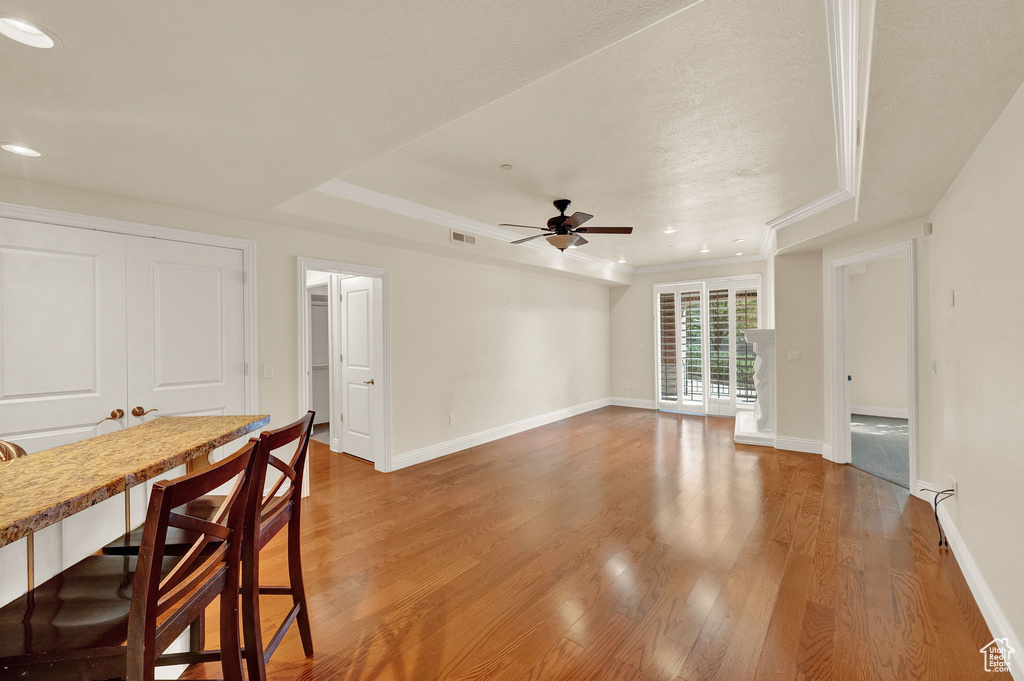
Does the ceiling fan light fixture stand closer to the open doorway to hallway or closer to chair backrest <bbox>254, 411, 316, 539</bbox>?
chair backrest <bbox>254, 411, 316, 539</bbox>

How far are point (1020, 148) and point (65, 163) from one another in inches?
175

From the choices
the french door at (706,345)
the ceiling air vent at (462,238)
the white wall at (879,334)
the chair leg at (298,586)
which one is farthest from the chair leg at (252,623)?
the white wall at (879,334)

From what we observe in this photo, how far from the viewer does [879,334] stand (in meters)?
7.09

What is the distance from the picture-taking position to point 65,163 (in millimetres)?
2365

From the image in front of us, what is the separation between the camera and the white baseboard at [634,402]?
816cm

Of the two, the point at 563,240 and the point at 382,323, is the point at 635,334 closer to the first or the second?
the point at 563,240

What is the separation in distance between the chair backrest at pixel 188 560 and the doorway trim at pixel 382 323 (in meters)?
2.74

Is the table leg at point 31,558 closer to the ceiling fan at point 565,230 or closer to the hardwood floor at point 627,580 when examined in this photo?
the hardwood floor at point 627,580

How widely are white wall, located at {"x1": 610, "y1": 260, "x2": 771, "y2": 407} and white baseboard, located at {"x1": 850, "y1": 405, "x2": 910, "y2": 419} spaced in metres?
3.21

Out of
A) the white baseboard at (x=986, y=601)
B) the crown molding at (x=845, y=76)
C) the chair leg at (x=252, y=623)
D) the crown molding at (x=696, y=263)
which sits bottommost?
the white baseboard at (x=986, y=601)

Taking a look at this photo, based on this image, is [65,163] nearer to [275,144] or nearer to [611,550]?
[275,144]

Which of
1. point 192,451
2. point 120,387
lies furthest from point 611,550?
point 120,387

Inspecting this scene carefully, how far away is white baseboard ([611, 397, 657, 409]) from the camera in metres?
8.16

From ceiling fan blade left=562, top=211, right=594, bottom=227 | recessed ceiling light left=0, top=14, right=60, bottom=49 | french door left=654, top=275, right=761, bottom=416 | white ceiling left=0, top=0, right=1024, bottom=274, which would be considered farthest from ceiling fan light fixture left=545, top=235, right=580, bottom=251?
french door left=654, top=275, right=761, bottom=416
